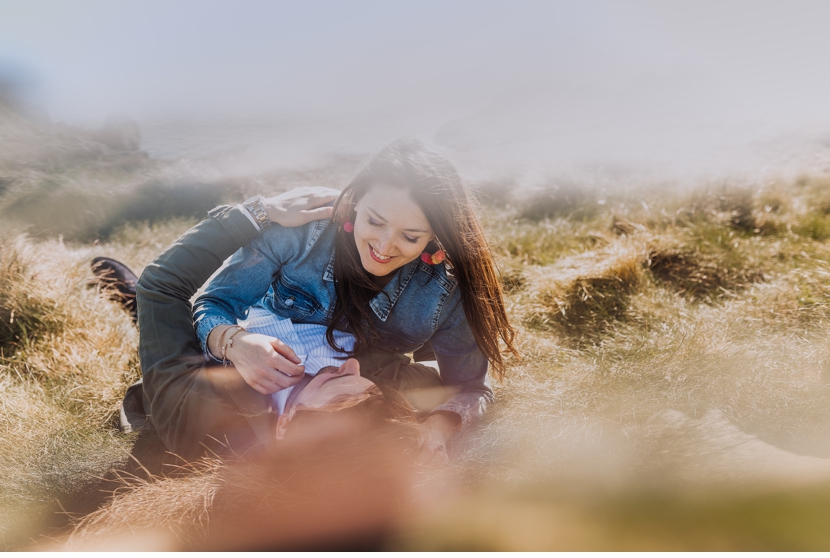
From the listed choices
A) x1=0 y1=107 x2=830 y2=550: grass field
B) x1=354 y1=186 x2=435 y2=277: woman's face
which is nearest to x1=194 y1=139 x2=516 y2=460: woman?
x1=354 y1=186 x2=435 y2=277: woman's face

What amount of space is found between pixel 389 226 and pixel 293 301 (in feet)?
0.74

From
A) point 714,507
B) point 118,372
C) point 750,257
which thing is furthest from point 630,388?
point 118,372

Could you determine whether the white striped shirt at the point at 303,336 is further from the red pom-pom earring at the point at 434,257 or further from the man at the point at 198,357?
the red pom-pom earring at the point at 434,257

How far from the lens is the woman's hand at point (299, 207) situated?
2.62 ft

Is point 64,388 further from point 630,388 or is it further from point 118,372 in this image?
point 630,388

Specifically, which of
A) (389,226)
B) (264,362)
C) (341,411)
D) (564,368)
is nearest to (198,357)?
(264,362)

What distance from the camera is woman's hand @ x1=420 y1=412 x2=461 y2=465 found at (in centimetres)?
79

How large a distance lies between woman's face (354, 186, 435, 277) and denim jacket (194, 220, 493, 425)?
0.25 ft

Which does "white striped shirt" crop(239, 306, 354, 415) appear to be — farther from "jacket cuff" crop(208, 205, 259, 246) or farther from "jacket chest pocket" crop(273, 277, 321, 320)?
"jacket cuff" crop(208, 205, 259, 246)

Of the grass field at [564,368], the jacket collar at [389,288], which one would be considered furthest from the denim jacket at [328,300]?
the grass field at [564,368]

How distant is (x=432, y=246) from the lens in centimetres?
79

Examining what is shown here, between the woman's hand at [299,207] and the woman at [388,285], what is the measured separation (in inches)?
0.6

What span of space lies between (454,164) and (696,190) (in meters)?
0.82

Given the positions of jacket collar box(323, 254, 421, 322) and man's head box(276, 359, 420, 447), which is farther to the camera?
jacket collar box(323, 254, 421, 322)
